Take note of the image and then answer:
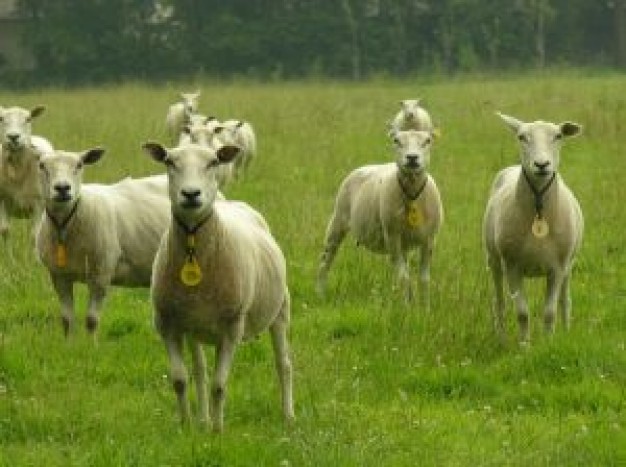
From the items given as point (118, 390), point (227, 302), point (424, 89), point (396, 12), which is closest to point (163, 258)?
point (227, 302)

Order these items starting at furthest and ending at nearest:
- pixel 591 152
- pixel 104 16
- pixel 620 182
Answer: pixel 104 16
pixel 591 152
pixel 620 182

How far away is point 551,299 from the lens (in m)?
9.82

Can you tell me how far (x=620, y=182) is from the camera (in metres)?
Result: 16.2

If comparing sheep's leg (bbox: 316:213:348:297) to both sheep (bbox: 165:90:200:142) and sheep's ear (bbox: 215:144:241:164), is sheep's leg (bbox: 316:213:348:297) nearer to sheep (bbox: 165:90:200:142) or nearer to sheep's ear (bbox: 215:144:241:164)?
sheep's ear (bbox: 215:144:241:164)

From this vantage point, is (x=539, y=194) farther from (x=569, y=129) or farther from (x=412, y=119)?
(x=412, y=119)

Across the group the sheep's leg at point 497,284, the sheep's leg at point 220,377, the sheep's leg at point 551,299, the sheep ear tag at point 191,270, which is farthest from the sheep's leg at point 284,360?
the sheep's leg at point 497,284

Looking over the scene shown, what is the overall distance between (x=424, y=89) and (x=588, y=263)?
26754 mm

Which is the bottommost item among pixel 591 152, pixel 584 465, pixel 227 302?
pixel 591 152

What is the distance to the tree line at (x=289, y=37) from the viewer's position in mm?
55094

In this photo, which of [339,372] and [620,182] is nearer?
[339,372]

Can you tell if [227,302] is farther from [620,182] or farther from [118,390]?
[620,182]

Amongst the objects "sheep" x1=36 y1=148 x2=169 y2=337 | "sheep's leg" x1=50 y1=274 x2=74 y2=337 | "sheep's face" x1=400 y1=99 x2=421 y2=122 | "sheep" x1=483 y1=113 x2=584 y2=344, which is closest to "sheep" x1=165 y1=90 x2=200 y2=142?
"sheep's face" x1=400 y1=99 x2=421 y2=122

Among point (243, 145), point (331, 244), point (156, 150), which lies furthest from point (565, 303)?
point (243, 145)

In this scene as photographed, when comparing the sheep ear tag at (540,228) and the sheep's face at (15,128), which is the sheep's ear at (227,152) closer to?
the sheep ear tag at (540,228)
